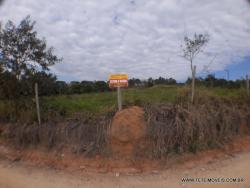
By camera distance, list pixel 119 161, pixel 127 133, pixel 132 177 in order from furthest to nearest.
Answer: pixel 127 133 < pixel 119 161 < pixel 132 177

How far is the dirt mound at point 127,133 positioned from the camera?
656cm

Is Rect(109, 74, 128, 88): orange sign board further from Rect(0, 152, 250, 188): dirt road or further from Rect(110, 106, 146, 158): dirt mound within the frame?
Rect(0, 152, 250, 188): dirt road

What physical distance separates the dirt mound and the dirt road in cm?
81

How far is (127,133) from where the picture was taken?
21.9 ft

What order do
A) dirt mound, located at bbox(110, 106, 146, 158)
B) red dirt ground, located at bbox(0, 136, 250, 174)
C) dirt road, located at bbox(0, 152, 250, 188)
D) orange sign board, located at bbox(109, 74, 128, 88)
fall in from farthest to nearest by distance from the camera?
1. orange sign board, located at bbox(109, 74, 128, 88)
2. dirt mound, located at bbox(110, 106, 146, 158)
3. red dirt ground, located at bbox(0, 136, 250, 174)
4. dirt road, located at bbox(0, 152, 250, 188)

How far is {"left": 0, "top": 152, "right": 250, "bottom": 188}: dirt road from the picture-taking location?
5.32m

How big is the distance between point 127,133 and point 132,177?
1.24 meters

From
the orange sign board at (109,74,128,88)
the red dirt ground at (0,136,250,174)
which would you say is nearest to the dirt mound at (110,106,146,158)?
the red dirt ground at (0,136,250,174)

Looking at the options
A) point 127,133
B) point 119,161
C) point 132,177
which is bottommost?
point 132,177

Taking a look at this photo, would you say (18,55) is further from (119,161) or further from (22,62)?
(119,161)

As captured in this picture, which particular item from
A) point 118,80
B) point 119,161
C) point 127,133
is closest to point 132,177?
point 119,161

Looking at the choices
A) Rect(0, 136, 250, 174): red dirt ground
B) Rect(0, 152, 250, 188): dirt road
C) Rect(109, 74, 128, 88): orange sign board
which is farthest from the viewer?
Rect(109, 74, 128, 88): orange sign board

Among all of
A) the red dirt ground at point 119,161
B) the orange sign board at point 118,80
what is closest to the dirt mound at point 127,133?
the red dirt ground at point 119,161

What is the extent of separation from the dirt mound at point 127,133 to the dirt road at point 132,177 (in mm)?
809
